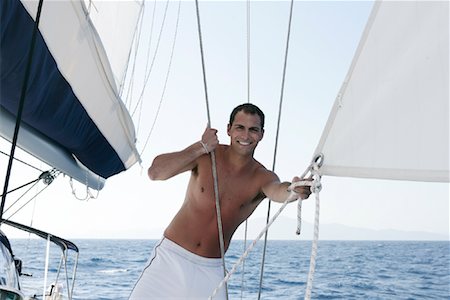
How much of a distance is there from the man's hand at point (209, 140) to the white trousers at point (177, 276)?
451 millimetres

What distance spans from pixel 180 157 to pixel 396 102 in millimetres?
921

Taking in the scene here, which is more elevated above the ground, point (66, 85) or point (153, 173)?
point (66, 85)

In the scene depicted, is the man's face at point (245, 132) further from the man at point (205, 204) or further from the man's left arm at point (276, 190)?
the man's left arm at point (276, 190)

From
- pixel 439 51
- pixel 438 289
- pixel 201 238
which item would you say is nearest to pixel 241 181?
pixel 201 238

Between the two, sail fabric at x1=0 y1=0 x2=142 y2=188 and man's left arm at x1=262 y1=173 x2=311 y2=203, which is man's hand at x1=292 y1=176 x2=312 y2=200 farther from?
sail fabric at x1=0 y1=0 x2=142 y2=188

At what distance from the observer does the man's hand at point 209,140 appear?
2209 millimetres

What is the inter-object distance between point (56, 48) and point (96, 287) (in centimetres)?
1458

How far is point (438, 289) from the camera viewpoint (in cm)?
1773

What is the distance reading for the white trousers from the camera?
227cm

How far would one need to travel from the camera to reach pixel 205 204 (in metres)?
2.40

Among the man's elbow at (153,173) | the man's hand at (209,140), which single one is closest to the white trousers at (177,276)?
the man's elbow at (153,173)

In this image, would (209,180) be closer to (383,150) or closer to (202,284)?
(202,284)

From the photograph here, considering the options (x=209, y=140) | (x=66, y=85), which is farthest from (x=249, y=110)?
(x=66, y=85)

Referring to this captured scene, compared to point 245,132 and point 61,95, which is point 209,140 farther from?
point 61,95
